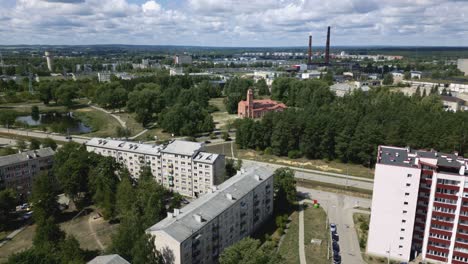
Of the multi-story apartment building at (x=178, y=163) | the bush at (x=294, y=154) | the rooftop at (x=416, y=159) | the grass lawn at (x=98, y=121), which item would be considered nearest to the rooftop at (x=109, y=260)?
the multi-story apartment building at (x=178, y=163)

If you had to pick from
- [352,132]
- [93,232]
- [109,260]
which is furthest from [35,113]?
[109,260]

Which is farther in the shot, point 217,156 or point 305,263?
point 217,156

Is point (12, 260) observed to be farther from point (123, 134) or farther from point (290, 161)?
point (123, 134)

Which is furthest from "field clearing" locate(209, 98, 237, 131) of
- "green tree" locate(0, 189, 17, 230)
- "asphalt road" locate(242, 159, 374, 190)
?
"green tree" locate(0, 189, 17, 230)

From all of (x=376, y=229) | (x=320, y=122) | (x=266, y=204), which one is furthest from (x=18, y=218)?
(x=320, y=122)

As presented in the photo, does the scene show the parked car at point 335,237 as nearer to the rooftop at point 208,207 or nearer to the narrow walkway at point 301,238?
the narrow walkway at point 301,238

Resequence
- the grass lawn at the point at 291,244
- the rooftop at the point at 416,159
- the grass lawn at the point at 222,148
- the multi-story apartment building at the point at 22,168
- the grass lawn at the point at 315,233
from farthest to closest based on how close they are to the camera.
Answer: the grass lawn at the point at 222,148
the multi-story apartment building at the point at 22,168
the grass lawn at the point at 315,233
the grass lawn at the point at 291,244
the rooftop at the point at 416,159
